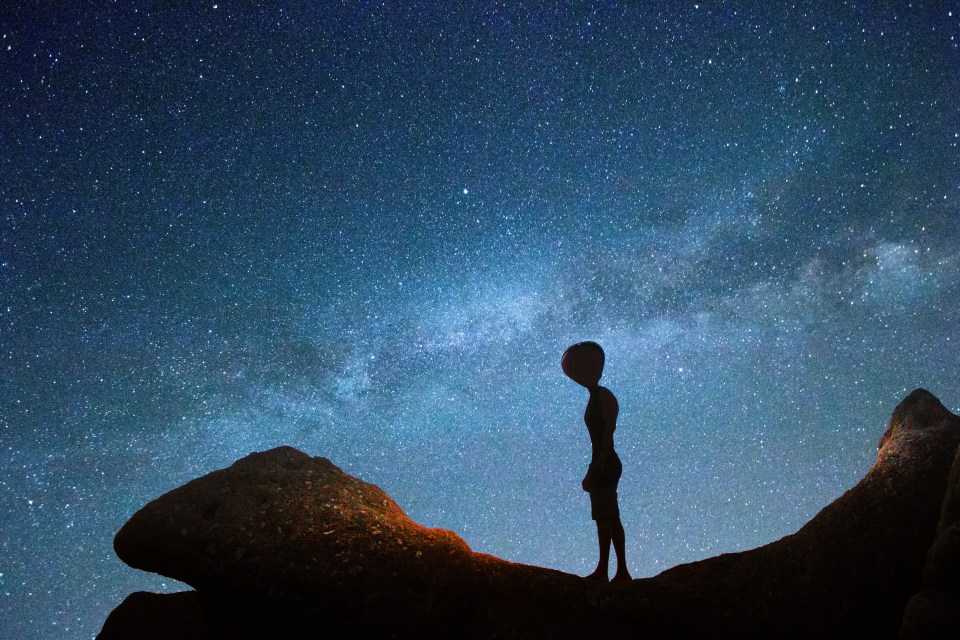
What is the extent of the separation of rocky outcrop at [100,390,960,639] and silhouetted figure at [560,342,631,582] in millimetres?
721

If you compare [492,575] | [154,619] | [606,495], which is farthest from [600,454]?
[154,619]

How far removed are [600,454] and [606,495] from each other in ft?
1.40

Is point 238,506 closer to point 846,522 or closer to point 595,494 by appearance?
point 595,494

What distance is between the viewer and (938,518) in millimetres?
3930

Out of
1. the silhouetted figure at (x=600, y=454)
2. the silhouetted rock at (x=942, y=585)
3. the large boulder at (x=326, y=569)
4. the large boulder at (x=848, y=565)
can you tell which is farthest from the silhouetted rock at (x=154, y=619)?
the silhouetted rock at (x=942, y=585)

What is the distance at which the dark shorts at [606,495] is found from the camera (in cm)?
526

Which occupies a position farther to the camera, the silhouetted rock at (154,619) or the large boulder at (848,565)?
the silhouetted rock at (154,619)

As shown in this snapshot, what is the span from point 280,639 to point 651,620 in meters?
3.04

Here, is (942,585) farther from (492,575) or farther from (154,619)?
(154,619)

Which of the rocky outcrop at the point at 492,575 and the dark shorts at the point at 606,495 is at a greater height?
the dark shorts at the point at 606,495

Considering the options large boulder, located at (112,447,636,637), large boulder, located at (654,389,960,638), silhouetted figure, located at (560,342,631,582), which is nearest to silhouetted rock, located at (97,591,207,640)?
large boulder, located at (112,447,636,637)

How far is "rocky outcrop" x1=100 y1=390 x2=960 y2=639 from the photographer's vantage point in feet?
12.8

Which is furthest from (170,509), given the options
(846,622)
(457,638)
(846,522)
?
(846,522)

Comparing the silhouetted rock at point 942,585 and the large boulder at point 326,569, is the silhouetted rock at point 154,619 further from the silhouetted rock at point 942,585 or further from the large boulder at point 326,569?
the silhouetted rock at point 942,585
